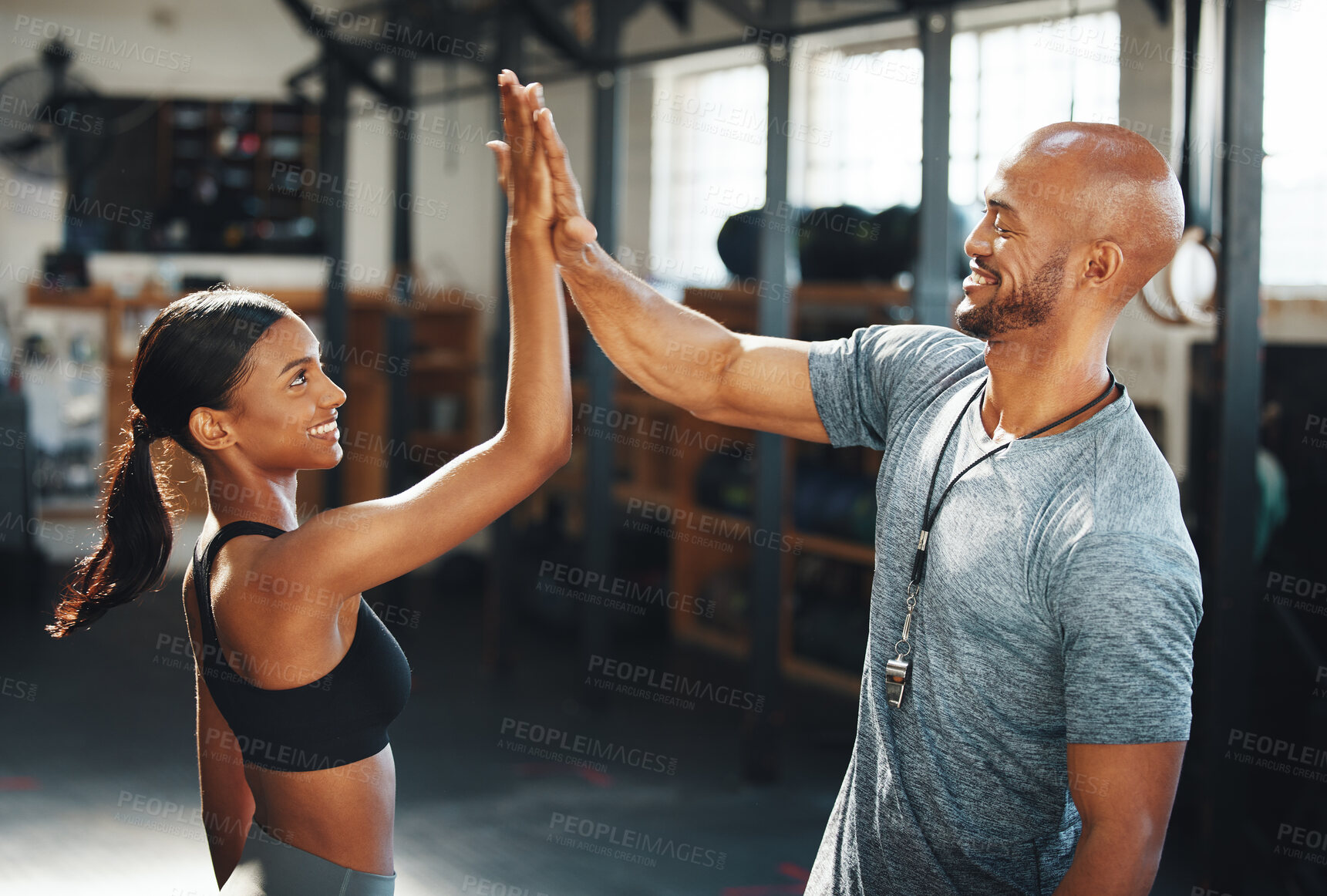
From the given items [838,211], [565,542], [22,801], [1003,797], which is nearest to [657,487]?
[565,542]

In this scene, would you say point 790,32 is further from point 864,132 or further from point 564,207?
point 864,132

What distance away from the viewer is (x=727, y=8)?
4348 millimetres

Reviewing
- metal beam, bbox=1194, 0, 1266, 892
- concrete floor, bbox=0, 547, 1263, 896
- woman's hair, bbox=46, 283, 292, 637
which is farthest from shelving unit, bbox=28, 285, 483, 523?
woman's hair, bbox=46, 283, 292, 637

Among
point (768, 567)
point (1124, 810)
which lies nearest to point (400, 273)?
point (768, 567)

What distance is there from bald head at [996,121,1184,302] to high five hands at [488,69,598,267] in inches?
26.0

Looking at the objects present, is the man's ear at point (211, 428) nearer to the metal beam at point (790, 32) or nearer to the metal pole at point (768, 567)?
the metal pole at point (768, 567)

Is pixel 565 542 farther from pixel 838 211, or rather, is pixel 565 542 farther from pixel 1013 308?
pixel 1013 308

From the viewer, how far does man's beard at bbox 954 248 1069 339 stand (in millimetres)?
1543

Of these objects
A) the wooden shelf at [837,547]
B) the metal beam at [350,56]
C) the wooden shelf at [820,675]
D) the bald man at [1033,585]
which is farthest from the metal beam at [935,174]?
the metal beam at [350,56]

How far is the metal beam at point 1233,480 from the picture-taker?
3189 millimetres

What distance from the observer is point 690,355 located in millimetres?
1899

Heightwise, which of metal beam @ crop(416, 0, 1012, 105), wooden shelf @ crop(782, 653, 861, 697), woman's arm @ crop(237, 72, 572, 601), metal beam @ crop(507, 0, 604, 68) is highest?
metal beam @ crop(507, 0, 604, 68)

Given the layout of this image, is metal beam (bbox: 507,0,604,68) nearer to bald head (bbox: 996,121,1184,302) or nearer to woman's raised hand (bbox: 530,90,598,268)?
woman's raised hand (bbox: 530,90,598,268)

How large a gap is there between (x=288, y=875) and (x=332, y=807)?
10 centimetres
